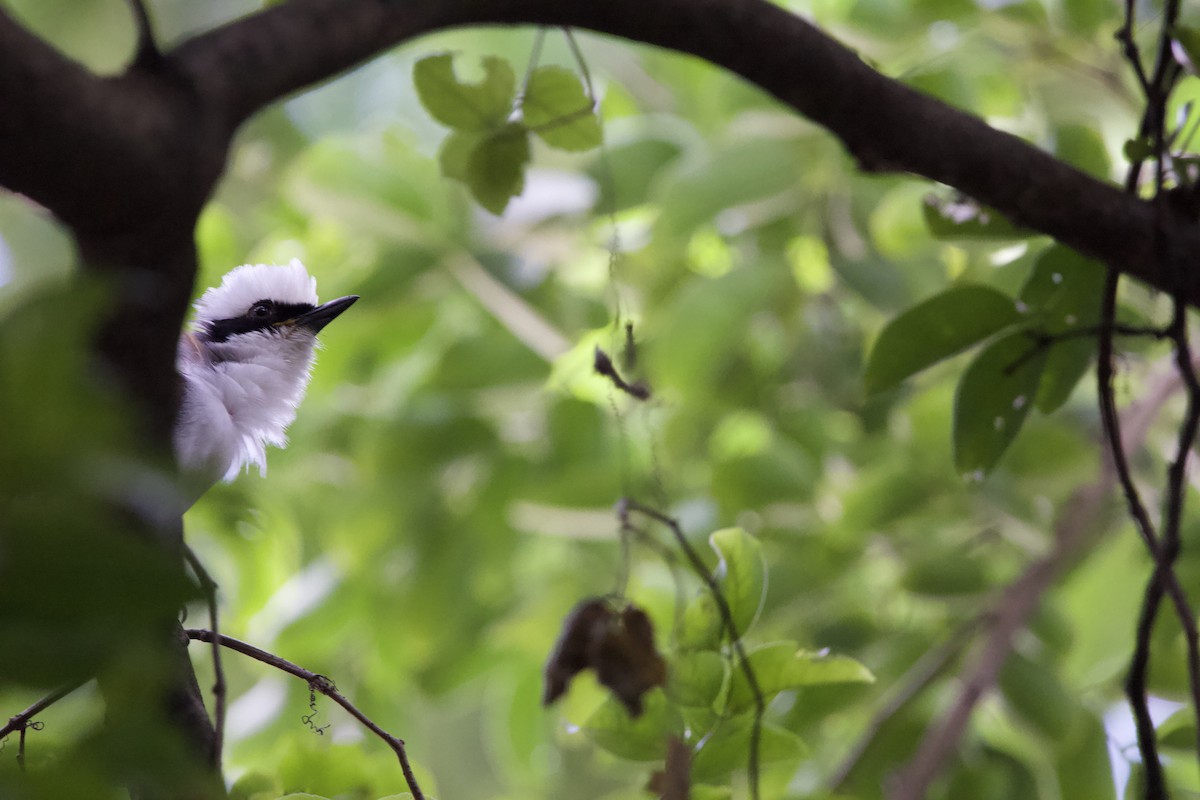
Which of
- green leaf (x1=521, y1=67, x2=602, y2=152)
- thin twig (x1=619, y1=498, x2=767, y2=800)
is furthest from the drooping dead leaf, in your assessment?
green leaf (x1=521, y1=67, x2=602, y2=152)

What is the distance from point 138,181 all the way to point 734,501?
1.42m

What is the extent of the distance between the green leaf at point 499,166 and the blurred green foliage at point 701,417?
75 mm

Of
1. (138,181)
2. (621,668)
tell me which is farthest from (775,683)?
(138,181)

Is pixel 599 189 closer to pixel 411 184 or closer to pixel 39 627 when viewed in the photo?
pixel 411 184

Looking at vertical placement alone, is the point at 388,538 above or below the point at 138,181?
below

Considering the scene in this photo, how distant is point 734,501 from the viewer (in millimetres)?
1909

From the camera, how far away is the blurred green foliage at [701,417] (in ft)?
5.16

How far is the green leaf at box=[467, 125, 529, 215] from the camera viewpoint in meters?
1.05

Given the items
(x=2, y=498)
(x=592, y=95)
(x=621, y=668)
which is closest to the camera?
(x=2, y=498)

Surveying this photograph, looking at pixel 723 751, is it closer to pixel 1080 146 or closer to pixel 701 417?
pixel 1080 146

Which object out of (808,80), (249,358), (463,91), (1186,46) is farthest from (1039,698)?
(249,358)

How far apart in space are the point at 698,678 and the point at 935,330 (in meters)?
0.43

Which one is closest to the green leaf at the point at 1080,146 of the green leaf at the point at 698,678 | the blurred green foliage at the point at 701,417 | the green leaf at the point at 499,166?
the blurred green foliage at the point at 701,417

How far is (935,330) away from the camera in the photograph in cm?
111
